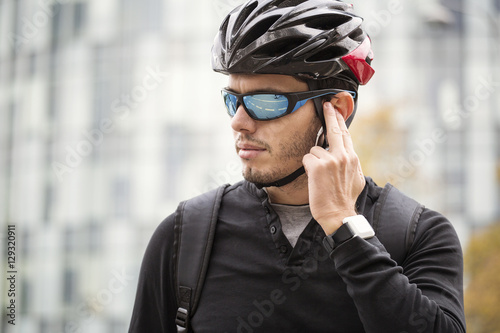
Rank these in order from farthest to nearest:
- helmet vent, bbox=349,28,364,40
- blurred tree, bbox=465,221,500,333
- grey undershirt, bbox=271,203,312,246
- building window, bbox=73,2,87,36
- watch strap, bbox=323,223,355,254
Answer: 1. building window, bbox=73,2,87,36
2. blurred tree, bbox=465,221,500,333
3. helmet vent, bbox=349,28,364,40
4. grey undershirt, bbox=271,203,312,246
5. watch strap, bbox=323,223,355,254

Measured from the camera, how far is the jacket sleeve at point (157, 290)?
2896 mm

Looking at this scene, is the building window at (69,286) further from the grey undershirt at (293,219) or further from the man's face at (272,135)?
the man's face at (272,135)

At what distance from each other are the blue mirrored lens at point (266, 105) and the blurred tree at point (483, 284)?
48.3ft

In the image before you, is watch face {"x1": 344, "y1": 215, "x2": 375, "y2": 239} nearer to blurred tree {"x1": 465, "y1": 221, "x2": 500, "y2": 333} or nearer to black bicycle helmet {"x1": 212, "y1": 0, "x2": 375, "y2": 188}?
black bicycle helmet {"x1": 212, "y1": 0, "x2": 375, "y2": 188}

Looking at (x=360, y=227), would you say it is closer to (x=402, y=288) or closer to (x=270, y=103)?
(x=402, y=288)

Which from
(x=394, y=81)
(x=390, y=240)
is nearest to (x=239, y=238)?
(x=390, y=240)

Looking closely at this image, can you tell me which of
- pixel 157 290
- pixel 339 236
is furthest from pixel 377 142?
pixel 339 236

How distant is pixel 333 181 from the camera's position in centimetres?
265

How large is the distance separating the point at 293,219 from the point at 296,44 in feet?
2.59

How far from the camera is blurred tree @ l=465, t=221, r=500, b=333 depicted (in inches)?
634

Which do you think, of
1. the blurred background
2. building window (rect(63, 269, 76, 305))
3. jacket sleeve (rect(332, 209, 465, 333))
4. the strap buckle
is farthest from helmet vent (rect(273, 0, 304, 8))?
building window (rect(63, 269, 76, 305))

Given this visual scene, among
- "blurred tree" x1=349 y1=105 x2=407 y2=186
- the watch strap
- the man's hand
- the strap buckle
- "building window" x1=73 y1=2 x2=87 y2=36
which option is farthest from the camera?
"building window" x1=73 y1=2 x2=87 y2=36

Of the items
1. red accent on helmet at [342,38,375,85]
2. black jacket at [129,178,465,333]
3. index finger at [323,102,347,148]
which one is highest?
red accent on helmet at [342,38,375,85]

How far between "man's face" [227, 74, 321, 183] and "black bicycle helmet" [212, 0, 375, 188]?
4 cm
